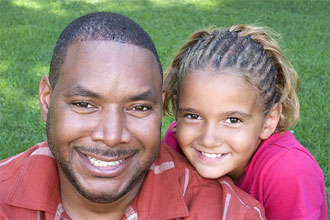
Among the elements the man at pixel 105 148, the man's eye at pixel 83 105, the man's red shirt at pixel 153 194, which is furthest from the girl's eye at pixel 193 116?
the man's eye at pixel 83 105

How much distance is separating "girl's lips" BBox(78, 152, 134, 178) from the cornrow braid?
2.96 feet

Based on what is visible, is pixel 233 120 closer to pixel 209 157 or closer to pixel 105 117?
pixel 209 157

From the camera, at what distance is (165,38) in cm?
835

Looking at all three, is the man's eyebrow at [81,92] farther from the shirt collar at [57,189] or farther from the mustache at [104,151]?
the shirt collar at [57,189]

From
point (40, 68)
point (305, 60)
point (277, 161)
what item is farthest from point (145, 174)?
point (305, 60)

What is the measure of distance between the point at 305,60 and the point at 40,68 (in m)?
4.01

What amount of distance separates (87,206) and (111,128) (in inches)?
23.7

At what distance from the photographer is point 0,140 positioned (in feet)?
16.7


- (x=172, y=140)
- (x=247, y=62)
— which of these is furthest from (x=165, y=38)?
(x=247, y=62)

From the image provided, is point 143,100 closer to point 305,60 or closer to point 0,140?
point 0,140

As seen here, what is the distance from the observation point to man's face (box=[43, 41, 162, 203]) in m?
2.40

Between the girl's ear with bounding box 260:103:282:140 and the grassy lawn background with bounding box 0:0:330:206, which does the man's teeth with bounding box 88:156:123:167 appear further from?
the grassy lawn background with bounding box 0:0:330:206

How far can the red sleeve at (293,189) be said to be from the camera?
288cm

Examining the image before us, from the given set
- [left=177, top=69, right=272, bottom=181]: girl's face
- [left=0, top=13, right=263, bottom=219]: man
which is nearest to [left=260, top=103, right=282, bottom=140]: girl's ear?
[left=177, top=69, right=272, bottom=181]: girl's face
